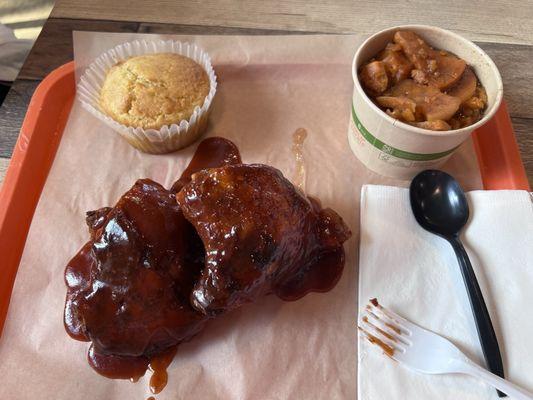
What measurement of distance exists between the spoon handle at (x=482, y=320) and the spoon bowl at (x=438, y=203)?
4.3 inches

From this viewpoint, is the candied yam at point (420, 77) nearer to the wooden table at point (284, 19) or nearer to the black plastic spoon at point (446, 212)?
the black plastic spoon at point (446, 212)

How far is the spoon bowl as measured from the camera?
5.06 feet

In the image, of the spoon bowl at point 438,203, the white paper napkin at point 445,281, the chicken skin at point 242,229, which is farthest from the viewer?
the spoon bowl at point 438,203

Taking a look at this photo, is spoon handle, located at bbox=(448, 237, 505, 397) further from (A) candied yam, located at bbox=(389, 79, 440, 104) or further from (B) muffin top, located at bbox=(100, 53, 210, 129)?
(B) muffin top, located at bbox=(100, 53, 210, 129)

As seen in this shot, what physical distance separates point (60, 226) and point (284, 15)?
4.70 feet

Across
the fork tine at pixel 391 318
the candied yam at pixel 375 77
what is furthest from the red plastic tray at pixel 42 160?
the fork tine at pixel 391 318

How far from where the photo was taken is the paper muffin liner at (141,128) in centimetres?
166

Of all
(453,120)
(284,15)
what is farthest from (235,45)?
(453,120)

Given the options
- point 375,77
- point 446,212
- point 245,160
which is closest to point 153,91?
point 245,160

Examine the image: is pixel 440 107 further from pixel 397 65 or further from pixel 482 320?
pixel 482 320

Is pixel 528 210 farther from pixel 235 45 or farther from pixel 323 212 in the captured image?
pixel 235 45

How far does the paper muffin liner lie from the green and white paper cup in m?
0.58

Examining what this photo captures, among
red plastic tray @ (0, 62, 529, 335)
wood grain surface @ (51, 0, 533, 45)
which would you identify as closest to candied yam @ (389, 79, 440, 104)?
red plastic tray @ (0, 62, 529, 335)

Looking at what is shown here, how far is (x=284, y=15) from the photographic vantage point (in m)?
2.22
